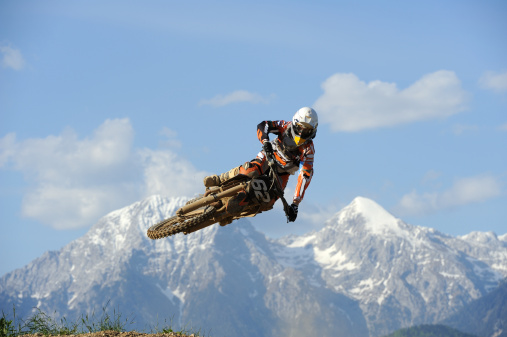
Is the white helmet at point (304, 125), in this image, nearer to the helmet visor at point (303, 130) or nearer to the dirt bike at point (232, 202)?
the helmet visor at point (303, 130)

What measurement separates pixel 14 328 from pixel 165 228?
5.31m

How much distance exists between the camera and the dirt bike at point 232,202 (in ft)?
71.7

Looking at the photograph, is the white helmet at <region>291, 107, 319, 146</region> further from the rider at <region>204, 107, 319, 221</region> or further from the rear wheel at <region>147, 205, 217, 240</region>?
the rear wheel at <region>147, 205, 217, 240</region>

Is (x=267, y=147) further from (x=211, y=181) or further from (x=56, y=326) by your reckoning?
(x=56, y=326)

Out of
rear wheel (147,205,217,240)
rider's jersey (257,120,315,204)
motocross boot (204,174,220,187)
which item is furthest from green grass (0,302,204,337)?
rider's jersey (257,120,315,204)

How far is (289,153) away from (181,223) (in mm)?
4013

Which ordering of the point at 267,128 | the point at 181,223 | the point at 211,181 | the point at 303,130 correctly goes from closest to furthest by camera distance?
the point at 303,130
the point at 181,223
the point at 267,128
the point at 211,181

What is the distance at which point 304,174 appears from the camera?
2297cm

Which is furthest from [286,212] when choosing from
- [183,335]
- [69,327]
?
[69,327]

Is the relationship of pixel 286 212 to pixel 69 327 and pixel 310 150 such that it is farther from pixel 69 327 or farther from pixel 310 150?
pixel 69 327

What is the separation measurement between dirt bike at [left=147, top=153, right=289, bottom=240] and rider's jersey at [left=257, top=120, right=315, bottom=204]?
0.49 m

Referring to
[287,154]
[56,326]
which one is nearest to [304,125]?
[287,154]

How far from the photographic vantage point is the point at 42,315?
73.7 feet

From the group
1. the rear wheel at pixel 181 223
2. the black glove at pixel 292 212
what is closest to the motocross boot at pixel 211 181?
the rear wheel at pixel 181 223
